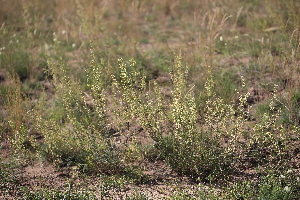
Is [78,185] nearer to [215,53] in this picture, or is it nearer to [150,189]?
[150,189]

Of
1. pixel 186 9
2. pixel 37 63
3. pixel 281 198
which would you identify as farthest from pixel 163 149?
pixel 186 9

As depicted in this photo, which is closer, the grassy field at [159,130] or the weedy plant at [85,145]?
the grassy field at [159,130]

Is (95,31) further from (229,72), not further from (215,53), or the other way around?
(229,72)

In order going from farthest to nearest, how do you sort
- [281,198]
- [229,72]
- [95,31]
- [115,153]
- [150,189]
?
[95,31] → [229,72] → [115,153] → [150,189] → [281,198]

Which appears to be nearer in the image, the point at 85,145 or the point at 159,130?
the point at 85,145

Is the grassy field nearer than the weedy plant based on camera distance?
Yes

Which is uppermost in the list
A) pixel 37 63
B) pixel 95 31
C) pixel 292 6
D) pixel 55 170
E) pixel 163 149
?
pixel 292 6

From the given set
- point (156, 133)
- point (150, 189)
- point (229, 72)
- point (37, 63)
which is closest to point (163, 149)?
point (156, 133)

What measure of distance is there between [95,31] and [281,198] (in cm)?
411

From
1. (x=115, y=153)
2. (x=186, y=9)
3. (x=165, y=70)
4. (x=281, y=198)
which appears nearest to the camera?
(x=281, y=198)

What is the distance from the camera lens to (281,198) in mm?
2861

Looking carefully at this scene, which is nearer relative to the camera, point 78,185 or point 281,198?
point 281,198

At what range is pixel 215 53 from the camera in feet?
18.2

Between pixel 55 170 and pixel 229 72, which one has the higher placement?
pixel 229 72
